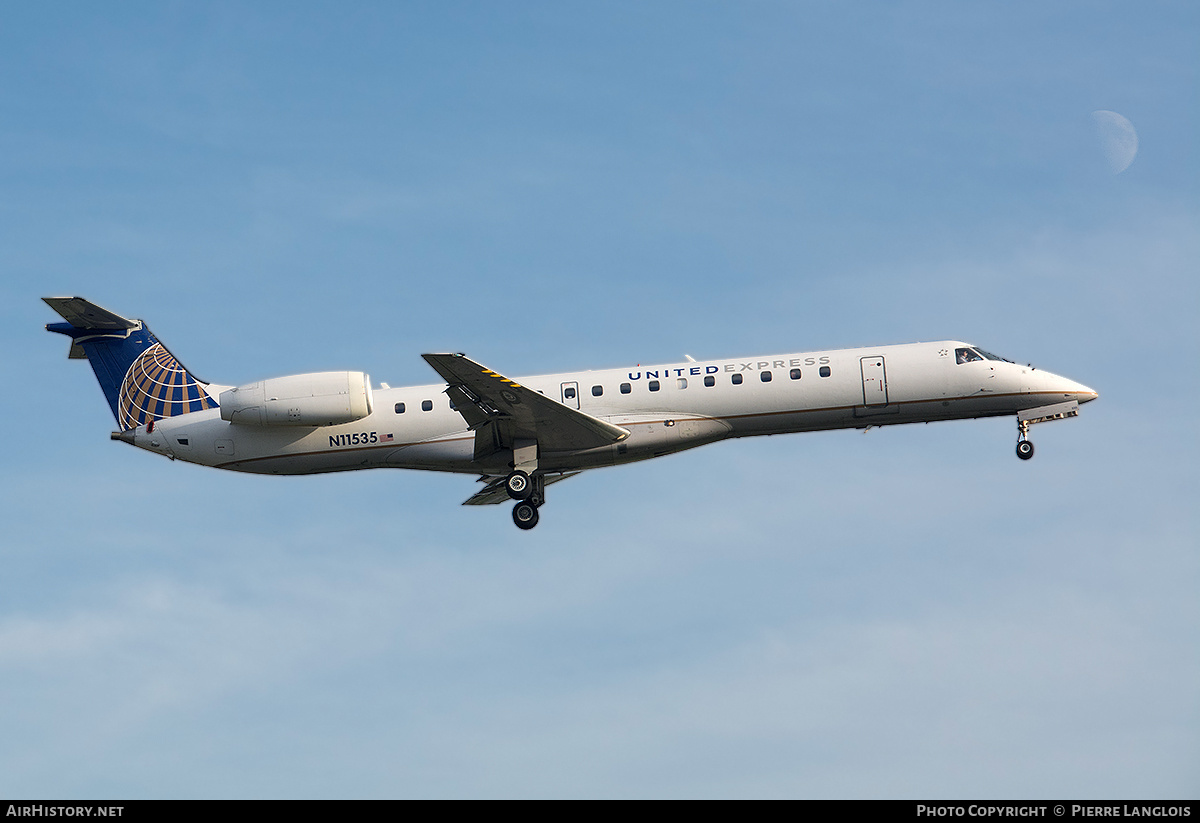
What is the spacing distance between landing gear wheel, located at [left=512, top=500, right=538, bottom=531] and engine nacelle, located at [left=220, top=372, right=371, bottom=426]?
463 cm

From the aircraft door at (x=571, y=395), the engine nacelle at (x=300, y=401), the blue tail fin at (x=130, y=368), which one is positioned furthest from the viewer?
the blue tail fin at (x=130, y=368)

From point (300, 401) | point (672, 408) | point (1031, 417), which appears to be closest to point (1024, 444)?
point (1031, 417)

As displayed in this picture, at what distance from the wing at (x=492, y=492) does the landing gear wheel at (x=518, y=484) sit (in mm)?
2848

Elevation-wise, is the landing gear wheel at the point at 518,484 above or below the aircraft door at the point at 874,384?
below

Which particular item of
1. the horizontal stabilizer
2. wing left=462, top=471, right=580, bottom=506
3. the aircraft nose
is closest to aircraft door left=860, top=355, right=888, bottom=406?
the aircraft nose

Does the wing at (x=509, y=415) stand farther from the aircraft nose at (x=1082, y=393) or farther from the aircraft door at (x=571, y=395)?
the aircraft nose at (x=1082, y=393)

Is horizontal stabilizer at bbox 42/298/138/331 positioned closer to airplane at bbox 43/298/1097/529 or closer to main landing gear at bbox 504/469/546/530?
airplane at bbox 43/298/1097/529

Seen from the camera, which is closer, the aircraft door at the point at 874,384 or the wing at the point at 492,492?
the aircraft door at the point at 874,384

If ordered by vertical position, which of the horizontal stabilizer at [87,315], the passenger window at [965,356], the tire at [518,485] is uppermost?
the horizontal stabilizer at [87,315]

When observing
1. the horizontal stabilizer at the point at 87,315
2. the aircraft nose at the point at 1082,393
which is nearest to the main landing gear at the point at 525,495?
the horizontal stabilizer at the point at 87,315

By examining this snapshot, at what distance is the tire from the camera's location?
101 feet

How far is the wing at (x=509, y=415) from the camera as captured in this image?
28.3 m

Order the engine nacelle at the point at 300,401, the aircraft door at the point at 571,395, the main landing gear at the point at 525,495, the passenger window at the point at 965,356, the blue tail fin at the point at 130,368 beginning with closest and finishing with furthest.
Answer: the engine nacelle at the point at 300,401
the main landing gear at the point at 525,495
the aircraft door at the point at 571,395
the passenger window at the point at 965,356
the blue tail fin at the point at 130,368
